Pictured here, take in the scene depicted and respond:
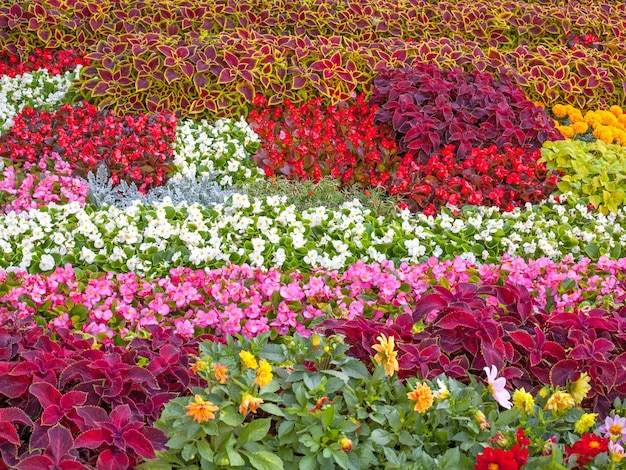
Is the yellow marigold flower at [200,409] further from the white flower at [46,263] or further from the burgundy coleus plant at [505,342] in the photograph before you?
the white flower at [46,263]

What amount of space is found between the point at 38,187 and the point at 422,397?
2.61m

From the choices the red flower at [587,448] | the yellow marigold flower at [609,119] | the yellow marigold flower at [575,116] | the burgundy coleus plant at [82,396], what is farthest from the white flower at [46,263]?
the yellow marigold flower at [609,119]

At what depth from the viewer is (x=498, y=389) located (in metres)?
1.71

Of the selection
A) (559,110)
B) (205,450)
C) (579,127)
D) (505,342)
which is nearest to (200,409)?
(205,450)

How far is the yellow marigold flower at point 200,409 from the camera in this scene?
4.67 feet

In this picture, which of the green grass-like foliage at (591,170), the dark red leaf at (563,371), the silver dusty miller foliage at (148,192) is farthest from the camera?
the green grass-like foliage at (591,170)

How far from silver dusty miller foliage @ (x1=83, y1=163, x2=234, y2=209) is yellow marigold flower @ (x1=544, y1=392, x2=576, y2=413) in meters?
2.30

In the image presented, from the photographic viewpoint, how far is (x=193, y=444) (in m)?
1.48

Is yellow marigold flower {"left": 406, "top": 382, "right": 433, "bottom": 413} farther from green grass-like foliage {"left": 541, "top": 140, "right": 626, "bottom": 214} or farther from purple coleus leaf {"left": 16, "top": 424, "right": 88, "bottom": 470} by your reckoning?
green grass-like foliage {"left": 541, "top": 140, "right": 626, "bottom": 214}

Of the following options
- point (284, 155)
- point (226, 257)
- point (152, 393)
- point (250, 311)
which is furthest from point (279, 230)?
point (152, 393)

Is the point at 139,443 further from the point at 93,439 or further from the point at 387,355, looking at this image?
the point at 387,355

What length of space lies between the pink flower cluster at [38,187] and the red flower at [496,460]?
259cm

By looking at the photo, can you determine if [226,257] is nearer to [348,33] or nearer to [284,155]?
[284,155]

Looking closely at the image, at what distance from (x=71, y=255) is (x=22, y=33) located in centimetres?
287
